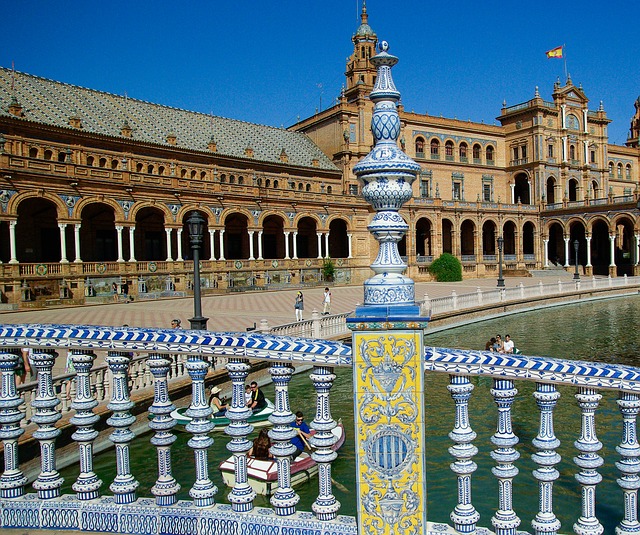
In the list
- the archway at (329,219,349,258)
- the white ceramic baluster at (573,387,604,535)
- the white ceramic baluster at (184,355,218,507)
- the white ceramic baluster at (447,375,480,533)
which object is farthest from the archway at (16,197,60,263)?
the white ceramic baluster at (573,387,604,535)

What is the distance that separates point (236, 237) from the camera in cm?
4119

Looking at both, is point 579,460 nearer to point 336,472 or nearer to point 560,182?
point 336,472

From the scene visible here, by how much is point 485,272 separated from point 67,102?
121 ft

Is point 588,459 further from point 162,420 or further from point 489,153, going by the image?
point 489,153

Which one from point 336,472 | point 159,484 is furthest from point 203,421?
point 336,472

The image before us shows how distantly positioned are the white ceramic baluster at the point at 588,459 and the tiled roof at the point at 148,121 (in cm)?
3382

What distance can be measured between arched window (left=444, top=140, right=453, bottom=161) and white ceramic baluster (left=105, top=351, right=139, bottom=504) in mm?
55887

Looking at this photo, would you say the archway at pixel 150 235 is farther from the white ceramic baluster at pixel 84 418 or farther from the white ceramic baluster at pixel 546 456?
the white ceramic baluster at pixel 546 456

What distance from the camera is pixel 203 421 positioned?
3.33 metres

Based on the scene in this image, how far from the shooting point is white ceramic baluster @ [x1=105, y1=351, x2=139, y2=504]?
336cm

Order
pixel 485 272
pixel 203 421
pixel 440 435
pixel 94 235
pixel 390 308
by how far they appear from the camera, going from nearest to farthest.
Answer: pixel 390 308
pixel 203 421
pixel 440 435
pixel 94 235
pixel 485 272

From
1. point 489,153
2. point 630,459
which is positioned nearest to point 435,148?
point 489,153

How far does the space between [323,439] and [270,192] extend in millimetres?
36492

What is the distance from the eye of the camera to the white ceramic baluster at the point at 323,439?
3.15m
